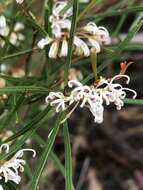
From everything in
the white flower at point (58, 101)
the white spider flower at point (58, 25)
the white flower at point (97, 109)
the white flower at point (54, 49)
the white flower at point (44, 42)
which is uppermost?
the white spider flower at point (58, 25)

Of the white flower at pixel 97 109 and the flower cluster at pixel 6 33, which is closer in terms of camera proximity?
the white flower at pixel 97 109

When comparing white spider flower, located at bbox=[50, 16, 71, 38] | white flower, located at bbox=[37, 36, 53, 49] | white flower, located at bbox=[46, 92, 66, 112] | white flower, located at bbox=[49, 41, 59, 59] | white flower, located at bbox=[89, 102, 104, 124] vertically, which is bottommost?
white flower, located at bbox=[89, 102, 104, 124]

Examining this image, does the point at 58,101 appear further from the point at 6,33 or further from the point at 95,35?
the point at 6,33

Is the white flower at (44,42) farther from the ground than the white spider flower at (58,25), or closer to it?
closer to it

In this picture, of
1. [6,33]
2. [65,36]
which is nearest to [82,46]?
[65,36]

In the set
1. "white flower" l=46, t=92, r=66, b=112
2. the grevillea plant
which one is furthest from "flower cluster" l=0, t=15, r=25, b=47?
"white flower" l=46, t=92, r=66, b=112

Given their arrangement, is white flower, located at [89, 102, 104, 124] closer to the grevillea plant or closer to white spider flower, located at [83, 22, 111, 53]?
the grevillea plant

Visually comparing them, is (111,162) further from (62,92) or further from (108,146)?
(62,92)

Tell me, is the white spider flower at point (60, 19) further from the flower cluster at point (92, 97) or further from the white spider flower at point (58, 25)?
the flower cluster at point (92, 97)

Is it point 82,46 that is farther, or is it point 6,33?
point 6,33

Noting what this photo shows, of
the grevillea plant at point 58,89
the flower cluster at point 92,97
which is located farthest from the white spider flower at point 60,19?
the flower cluster at point 92,97
